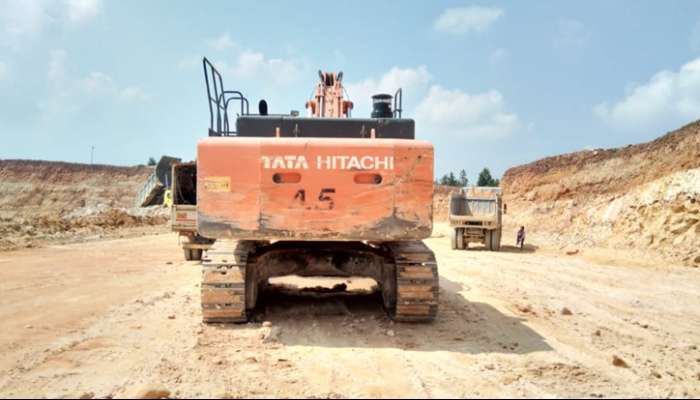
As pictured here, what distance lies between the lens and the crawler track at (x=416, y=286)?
18.8ft

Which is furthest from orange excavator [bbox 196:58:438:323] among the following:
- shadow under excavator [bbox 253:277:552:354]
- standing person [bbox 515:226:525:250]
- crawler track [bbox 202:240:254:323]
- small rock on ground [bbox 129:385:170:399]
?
standing person [bbox 515:226:525:250]

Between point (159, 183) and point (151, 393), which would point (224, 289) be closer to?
point (151, 393)

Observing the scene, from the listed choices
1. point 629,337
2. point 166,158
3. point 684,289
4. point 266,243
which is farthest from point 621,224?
point 166,158

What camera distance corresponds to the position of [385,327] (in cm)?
583

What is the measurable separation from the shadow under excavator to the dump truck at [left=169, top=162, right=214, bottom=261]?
5.65 metres

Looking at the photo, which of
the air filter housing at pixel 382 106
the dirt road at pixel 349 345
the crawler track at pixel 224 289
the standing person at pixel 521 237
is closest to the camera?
the dirt road at pixel 349 345

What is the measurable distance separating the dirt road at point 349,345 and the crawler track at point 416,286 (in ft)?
0.60

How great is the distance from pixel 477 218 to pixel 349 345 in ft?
48.0

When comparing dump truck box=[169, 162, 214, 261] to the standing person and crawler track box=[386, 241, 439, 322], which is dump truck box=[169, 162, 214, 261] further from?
the standing person

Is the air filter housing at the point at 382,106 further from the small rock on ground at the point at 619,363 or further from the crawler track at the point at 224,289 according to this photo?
the small rock on ground at the point at 619,363

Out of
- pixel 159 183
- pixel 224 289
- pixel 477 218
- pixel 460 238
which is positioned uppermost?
pixel 159 183

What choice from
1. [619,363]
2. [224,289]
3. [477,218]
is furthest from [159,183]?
[619,363]

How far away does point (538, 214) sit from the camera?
29.9 m

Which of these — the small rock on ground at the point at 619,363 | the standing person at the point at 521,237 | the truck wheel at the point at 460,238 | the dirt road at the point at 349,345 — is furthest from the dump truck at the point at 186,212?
the standing person at the point at 521,237
